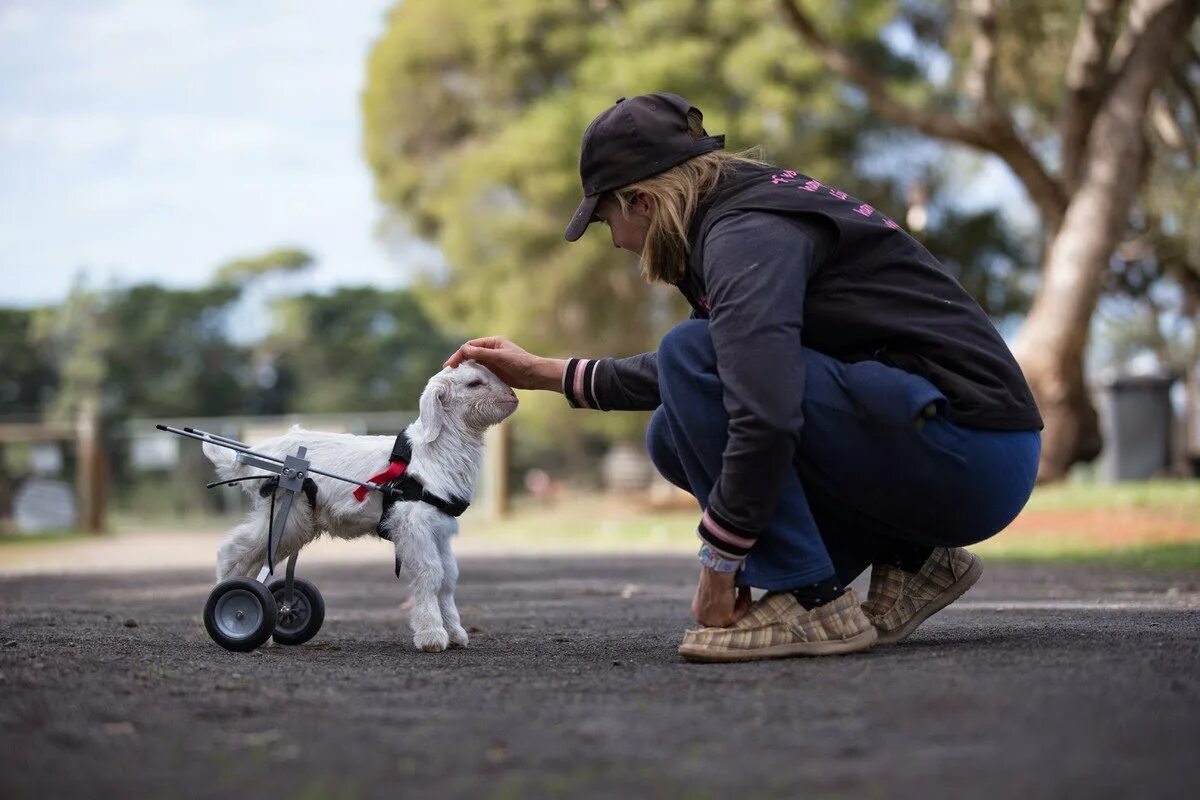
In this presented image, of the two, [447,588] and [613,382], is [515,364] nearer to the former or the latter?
[613,382]

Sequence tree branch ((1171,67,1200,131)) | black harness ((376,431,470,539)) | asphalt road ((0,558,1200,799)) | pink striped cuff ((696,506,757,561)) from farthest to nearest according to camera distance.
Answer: tree branch ((1171,67,1200,131)) < black harness ((376,431,470,539)) < pink striped cuff ((696,506,757,561)) < asphalt road ((0,558,1200,799))

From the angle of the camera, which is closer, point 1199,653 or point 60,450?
point 1199,653

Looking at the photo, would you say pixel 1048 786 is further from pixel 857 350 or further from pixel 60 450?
pixel 60 450

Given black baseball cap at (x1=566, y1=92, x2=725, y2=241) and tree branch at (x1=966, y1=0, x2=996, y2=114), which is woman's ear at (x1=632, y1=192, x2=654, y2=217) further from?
tree branch at (x1=966, y1=0, x2=996, y2=114)

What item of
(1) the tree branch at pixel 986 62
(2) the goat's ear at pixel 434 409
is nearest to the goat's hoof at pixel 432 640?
(2) the goat's ear at pixel 434 409

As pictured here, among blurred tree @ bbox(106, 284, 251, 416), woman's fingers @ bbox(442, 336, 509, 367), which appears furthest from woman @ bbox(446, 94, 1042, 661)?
blurred tree @ bbox(106, 284, 251, 416)

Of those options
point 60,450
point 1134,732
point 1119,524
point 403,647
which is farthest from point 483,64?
point 1134,732

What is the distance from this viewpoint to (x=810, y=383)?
3758 millimetres

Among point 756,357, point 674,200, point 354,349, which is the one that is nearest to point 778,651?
point 756,357

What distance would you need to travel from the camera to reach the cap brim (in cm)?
394

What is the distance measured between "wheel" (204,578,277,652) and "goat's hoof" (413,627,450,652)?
1.64 ft

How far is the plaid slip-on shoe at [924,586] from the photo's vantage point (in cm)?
422

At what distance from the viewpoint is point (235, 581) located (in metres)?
4.50

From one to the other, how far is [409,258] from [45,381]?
485 inches
